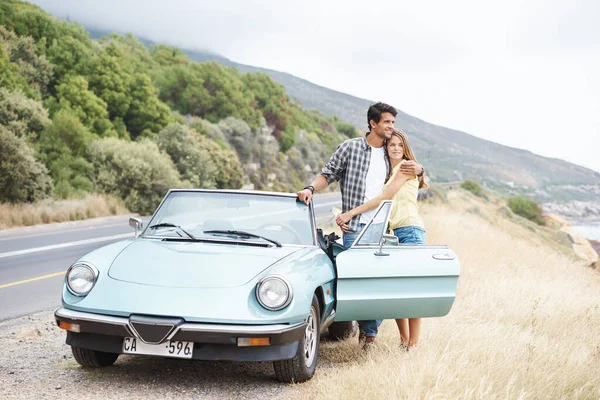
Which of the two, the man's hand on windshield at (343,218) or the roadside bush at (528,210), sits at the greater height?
the man's hand on windshield at (343,218)

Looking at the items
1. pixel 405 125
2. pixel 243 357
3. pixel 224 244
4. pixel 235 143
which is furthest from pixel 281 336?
pixel 405 125

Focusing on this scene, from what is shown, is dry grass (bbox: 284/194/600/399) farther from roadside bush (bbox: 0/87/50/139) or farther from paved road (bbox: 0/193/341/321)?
roadside bush (bbox: 0/87/50/139)

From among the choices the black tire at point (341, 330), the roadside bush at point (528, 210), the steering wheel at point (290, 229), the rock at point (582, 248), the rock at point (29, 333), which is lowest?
the roadside bush at point (528, 210)

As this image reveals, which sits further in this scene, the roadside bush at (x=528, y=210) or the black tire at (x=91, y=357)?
the roadside bush at (x=528, y=210)

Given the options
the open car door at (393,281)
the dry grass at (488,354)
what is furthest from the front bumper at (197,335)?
the open car door at (393,281)

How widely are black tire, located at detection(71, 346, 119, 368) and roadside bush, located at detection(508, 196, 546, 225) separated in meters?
57.8

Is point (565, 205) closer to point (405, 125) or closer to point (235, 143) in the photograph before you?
point (405, 125)

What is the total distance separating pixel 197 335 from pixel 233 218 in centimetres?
179

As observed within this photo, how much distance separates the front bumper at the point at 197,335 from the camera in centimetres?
477

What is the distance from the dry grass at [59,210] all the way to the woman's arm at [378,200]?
1676cm

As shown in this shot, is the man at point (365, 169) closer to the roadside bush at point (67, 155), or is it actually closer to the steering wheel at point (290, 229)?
the steering wheel at point (290, 229)

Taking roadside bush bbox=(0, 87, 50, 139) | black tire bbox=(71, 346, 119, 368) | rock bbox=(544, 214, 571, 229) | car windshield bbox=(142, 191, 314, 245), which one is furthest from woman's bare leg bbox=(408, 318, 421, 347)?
rock bbox=(544, 214, 571, 229)

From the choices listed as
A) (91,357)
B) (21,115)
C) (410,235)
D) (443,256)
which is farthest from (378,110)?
A: (21,115)

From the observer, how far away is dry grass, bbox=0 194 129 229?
844 inches
